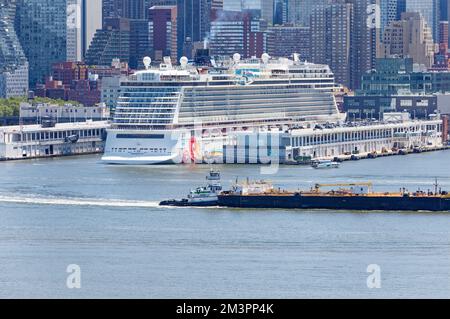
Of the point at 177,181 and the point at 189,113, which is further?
the point at 189,113

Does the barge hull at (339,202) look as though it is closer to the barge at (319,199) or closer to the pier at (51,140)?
the barge at (319,199)

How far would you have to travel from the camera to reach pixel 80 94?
80.1 meters

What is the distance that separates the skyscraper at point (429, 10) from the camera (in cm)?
11256

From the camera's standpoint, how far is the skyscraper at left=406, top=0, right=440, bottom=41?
113 meters

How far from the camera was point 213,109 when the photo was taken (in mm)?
55562

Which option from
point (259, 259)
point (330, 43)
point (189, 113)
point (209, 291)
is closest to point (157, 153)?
point (189, 113)

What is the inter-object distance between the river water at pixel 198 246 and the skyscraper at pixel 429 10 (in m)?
74.3

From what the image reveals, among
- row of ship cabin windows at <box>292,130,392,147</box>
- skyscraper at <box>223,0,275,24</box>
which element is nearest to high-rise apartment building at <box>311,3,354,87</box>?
skyscraper at <box>223,0,275,24</box>

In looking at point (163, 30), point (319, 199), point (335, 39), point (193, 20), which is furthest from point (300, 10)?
point (319, 199)

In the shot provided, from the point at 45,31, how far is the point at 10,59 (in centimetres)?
771

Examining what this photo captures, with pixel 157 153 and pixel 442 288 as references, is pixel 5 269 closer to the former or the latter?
pixel 442 288

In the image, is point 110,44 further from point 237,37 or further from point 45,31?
point 237,37

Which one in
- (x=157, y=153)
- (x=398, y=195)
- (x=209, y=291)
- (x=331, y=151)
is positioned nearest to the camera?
(x=209, y=291)

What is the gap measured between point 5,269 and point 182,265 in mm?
2324
